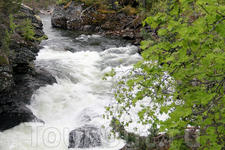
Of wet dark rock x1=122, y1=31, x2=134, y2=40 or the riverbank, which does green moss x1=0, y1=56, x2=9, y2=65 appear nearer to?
wet dark rock x1=122, y1=31, x2=134, y2=40

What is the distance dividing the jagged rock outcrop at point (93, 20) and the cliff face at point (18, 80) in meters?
12.0

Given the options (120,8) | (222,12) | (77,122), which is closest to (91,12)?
(120,8)

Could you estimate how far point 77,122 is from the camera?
6293 mm

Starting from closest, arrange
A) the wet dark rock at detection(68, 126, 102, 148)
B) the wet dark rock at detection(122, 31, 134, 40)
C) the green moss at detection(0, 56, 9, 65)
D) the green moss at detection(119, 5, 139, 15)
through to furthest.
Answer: the wet dark rock at detection(68, 126, 102, 148)
the green moss at detection(0, 56, 9, 65)
the wet dark rock at detection(122, 31, 134, 40)
the green moss at detection(119, 5, 139, 15)

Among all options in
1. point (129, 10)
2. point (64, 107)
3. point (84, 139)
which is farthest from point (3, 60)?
point (129, 10)

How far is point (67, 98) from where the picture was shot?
737cm

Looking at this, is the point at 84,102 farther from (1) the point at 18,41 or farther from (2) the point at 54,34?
(2) the point at 54,34

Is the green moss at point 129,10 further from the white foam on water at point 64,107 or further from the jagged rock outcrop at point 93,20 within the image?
the white foam on water at point 64,107

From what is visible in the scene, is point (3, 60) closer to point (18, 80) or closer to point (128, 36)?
point (18, 80)

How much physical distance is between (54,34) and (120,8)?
9622 mm

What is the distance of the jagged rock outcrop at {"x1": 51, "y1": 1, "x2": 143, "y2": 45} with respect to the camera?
64.0ft

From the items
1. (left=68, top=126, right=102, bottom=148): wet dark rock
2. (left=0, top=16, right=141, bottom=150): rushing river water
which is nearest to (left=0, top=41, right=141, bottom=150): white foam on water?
(left=0, top=16, right=141, bottom=150): rushing river water

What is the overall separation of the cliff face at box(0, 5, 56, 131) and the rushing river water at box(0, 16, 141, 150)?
273mm

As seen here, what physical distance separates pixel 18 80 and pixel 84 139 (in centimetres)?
363
